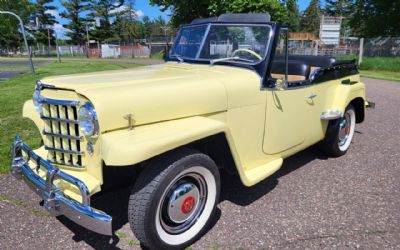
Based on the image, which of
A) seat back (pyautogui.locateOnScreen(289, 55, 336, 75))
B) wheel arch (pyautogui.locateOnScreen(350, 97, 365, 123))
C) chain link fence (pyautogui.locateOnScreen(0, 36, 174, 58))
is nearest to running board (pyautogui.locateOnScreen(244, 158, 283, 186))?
seat back (pyautogui.locateOnScreen(289, 55, 336, 75))

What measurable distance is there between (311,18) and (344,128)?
236 feet

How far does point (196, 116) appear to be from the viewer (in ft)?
8.77

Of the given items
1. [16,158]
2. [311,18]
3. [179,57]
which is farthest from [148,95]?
[311,18]

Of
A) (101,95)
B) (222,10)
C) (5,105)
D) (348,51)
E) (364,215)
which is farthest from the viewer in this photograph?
(348,51)

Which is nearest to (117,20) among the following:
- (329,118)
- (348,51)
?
(348,51)

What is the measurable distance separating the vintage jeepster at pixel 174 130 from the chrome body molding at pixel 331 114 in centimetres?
34

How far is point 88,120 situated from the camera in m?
2.25

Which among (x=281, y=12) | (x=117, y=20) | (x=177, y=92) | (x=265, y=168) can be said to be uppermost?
(x=117, y=20)

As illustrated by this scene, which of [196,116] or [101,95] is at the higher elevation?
[101,95]

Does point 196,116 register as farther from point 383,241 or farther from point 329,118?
point 329,118

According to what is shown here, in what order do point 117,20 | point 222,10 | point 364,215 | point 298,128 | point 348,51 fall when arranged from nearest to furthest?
point 364,215 < point 298,128 < point 222,10 < point 348,51 < point 117,20

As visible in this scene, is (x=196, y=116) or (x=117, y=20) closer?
(x=196, y=116)

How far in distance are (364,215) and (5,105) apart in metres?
7.53

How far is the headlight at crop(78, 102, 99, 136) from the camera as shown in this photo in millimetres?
2227
